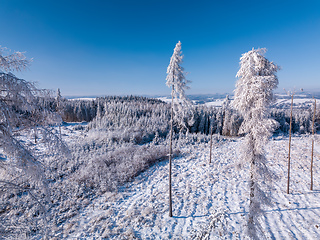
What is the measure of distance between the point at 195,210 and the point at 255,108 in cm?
870

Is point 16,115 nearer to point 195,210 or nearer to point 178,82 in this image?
point 178,82

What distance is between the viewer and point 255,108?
249 inches

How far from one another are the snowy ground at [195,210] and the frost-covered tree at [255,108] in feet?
2.47

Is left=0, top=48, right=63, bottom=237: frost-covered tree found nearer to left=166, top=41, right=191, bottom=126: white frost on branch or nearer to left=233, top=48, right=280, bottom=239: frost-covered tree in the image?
left=166, top=41, right=191, bottom=126: white frost on branch

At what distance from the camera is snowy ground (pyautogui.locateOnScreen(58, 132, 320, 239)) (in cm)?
871

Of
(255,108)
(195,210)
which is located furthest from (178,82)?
(195,210)

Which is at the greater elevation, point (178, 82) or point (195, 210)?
point (178, 82)

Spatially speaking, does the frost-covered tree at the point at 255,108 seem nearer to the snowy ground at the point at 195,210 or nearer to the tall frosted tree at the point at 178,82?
the snowy ground at the point at 195,210

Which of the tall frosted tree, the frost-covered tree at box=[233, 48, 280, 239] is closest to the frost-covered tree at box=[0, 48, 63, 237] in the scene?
the tall frosted tree

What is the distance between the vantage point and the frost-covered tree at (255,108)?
6.16 metres

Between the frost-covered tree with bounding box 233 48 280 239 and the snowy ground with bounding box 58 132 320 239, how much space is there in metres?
0.75

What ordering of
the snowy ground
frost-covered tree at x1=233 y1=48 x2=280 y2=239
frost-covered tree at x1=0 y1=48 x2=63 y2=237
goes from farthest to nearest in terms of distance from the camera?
the snowy ground, frost-covered tree at x1=233 y1=48 x2=280 y2=239, frost-covered tree at x1=0 y1=48 x2=63 y2=237

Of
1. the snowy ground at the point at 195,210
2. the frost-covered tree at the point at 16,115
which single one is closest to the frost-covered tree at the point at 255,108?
the snowy ground at the point at 195,210

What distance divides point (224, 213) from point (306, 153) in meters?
23.5
